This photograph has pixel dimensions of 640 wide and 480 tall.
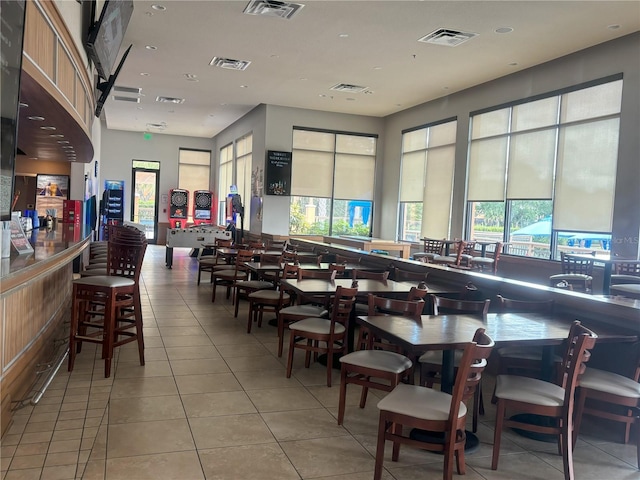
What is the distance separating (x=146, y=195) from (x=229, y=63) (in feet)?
35.0

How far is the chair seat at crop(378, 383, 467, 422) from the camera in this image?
8.54 ft

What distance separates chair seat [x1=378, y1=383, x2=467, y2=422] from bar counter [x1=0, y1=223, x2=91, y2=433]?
1964mm

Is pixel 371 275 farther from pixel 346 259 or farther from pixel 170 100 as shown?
pixel 170 100

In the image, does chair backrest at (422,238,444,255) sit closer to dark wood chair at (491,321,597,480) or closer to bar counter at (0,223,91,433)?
bar counter at (0,223,91,433)

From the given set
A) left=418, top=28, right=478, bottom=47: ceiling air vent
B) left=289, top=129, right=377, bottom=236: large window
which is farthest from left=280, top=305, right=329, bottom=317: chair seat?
left=289, top=129, right=377, bottom=236: large window

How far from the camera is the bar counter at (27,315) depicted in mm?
2840

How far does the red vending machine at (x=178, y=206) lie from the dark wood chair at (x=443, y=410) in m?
16.9

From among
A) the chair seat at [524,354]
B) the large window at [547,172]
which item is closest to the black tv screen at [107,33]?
the chair seat at [524,354]

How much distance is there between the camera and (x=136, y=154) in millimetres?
18578

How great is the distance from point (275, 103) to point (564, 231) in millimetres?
7372

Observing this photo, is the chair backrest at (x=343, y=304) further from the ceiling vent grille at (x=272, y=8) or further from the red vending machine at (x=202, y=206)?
the red vending machine at (x=202, y=206)

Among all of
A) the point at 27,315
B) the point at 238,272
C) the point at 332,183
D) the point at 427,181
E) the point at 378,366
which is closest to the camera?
the point at 378,366

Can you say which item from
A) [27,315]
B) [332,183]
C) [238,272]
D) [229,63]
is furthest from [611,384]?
[332,183]

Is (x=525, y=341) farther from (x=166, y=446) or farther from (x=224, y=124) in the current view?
(x=224, y=124)
